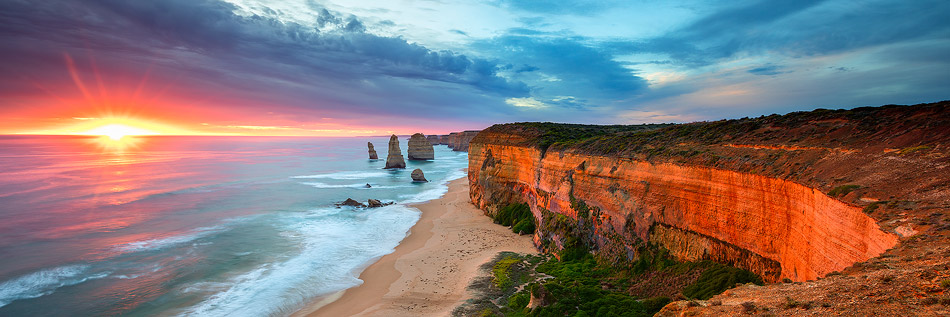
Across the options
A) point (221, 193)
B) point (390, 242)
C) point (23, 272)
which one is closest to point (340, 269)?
point (390, 242)

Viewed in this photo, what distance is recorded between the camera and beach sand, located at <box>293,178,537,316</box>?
668 inches

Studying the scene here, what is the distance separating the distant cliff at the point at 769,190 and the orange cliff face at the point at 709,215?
0.04 m

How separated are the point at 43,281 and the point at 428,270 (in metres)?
21.1

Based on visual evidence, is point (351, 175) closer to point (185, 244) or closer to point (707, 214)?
point (185, 244)

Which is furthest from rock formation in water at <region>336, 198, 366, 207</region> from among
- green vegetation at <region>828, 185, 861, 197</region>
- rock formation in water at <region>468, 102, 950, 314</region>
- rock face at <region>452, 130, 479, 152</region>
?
rock face at <region>452, 130, 479, 152</region>

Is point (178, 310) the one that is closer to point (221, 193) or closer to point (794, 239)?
point (794, 239)

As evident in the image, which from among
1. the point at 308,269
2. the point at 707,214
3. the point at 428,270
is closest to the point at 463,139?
the point at 308,269

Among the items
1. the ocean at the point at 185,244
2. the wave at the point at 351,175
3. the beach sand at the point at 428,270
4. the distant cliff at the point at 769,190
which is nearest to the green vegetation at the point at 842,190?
the distant cliff at the point at 769,190

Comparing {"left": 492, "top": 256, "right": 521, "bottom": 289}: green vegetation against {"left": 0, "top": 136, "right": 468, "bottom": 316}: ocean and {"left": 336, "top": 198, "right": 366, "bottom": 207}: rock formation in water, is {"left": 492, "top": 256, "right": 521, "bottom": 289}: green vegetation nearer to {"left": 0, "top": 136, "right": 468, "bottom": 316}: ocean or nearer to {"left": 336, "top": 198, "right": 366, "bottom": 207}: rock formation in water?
{"left": 0, "top": 136, "right": 468, "bottom": 316}: ocean

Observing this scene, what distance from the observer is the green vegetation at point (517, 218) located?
27547 mm

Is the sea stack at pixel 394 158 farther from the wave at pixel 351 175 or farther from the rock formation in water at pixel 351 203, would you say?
the rock formation in water at pixel 351 203

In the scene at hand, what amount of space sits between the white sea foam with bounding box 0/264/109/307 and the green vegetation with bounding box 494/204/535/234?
24.7m

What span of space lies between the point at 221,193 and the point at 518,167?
42.5 m

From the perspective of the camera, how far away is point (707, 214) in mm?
14438
